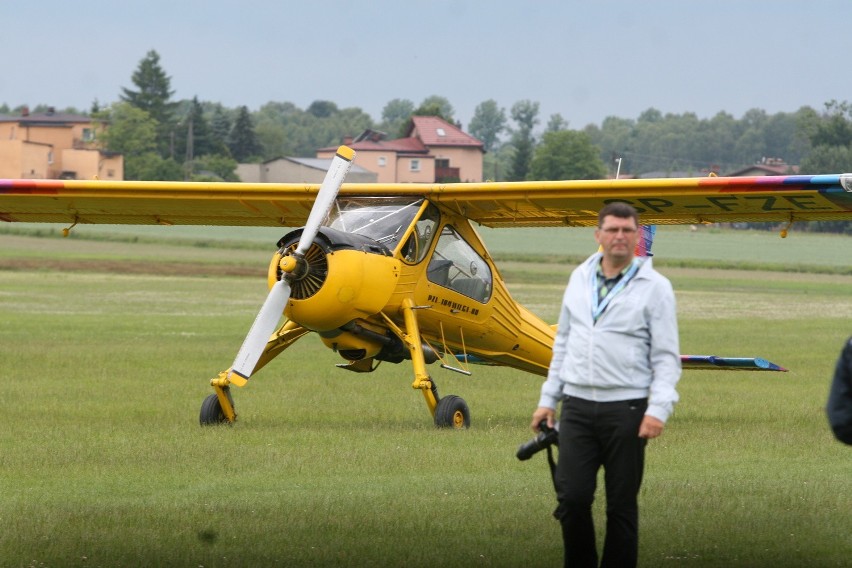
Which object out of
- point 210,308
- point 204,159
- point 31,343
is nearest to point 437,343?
point 31,343

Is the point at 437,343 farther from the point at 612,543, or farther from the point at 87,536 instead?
the point at 612,543

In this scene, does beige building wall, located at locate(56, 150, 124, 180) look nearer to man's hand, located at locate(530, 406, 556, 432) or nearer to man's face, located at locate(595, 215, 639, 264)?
man's hand, located at locate(530, 406, 556, 432)

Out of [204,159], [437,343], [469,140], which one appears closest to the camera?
[437,343]

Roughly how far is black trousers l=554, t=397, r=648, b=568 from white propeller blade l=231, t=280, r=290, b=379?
19.5 ft

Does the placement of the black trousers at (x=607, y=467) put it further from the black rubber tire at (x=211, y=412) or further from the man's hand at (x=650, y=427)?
the black rubber tire at (x=211, y=412)

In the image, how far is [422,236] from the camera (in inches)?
552

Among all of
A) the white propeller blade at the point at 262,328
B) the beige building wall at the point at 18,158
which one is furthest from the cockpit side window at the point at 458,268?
the beige building wall at the point at 18,158

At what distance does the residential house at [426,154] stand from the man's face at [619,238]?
7061 centimetres

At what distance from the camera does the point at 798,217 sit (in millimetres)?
14055

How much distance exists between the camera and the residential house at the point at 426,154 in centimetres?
8206

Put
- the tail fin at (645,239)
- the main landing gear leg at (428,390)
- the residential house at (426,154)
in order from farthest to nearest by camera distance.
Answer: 1. the residential house at (426,154)
2. the tail fin at (645,239)
3. the main landing gear leg at (428,390)

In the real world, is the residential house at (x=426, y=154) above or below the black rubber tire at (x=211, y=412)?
above

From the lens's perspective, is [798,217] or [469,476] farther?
[798,217]

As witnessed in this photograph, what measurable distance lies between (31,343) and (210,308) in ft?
34.3
